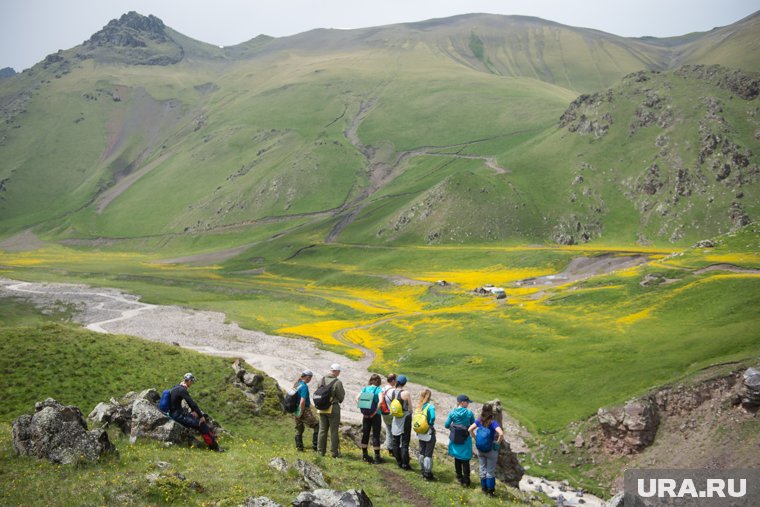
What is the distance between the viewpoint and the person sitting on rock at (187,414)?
81.9ft

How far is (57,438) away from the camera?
66.2 ft

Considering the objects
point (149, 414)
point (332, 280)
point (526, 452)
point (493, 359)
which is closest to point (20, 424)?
point (149, 414)

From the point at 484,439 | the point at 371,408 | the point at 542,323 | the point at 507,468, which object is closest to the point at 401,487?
the point at 371,408

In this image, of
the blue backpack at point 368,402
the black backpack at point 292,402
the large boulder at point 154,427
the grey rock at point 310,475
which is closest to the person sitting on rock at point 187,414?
the large boulder at point 154,427

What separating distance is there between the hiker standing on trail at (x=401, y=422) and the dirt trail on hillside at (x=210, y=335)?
23223 mm

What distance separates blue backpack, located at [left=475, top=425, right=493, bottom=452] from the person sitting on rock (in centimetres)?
1316

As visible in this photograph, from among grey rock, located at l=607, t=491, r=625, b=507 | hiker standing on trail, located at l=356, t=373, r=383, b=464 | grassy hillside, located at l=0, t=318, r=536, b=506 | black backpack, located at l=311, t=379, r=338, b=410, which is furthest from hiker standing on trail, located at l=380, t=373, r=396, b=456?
grey rock, located at l=607, t=491, r=625, b=507

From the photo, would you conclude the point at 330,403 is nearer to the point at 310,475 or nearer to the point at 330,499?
the point at 310,475

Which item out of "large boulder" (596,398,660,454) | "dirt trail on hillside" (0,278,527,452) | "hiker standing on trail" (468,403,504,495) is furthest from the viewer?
"dirt trail on hillside" (0,278,527,452)

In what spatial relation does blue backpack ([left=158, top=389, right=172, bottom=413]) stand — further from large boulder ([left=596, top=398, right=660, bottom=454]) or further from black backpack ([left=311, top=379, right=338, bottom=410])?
large boulder ([left=596, top=398, right=660, bottom=454])

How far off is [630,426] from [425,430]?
2537 cm

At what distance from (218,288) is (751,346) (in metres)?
152

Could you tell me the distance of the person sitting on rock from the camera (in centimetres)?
2497

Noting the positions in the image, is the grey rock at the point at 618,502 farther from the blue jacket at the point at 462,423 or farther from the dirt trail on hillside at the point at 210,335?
the dirt trail on hillside at the point at 210,335
